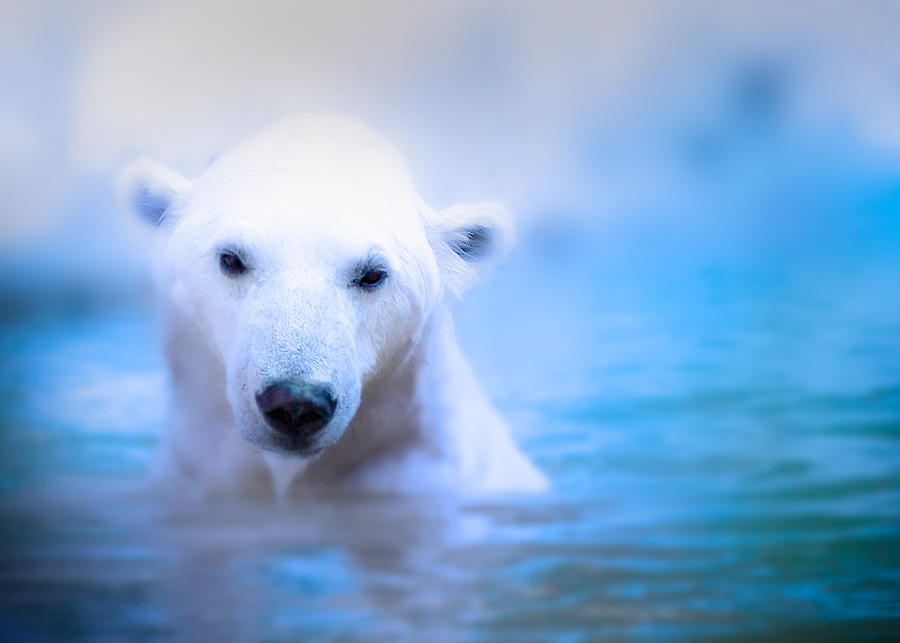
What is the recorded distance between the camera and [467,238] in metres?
1.62

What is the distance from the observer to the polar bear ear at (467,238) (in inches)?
63.2

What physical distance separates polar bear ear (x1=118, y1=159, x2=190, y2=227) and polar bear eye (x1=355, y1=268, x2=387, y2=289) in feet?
1.14

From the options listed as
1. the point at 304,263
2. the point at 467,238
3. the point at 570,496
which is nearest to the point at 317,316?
the point at 304,263

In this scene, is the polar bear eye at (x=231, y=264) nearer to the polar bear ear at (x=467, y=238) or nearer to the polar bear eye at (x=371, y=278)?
the polar bear eye at (x=371, y=278)

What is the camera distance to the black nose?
4.29ft

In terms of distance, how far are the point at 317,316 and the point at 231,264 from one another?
170 mm

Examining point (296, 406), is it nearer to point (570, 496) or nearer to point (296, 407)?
point (296, 407)

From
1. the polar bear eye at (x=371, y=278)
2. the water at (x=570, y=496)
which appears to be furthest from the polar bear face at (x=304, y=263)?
the water at (x=570, y=496)

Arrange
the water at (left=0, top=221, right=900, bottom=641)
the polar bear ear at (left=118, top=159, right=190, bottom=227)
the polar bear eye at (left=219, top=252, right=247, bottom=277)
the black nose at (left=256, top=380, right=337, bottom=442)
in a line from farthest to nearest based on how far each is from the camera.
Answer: the water at (left=0, top=221, right=900, bottom=641) < the polar bear ear at (left=118, top=159, right=190, bottom=227) < the polar bear eye at (left=219, top=252, right=247, bottom=277) < the black nose at (left=256, top=380, right=337, bottom=442)

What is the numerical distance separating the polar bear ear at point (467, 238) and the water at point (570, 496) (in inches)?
9.9

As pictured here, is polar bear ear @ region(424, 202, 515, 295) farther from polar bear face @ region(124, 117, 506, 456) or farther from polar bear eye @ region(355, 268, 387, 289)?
polar bear eye @ region(355, 268, 387, 289)

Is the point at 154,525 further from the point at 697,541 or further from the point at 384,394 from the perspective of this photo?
the point at 697,541

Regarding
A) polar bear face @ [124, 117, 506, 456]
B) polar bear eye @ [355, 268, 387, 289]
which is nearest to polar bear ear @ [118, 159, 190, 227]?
polar bear face @ [124, 117, 506, 456]

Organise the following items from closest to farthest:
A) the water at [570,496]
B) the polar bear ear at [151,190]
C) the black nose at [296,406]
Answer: the black nose at [296,406] < the polar bear ear at [151,190] < the water at [570,496]
